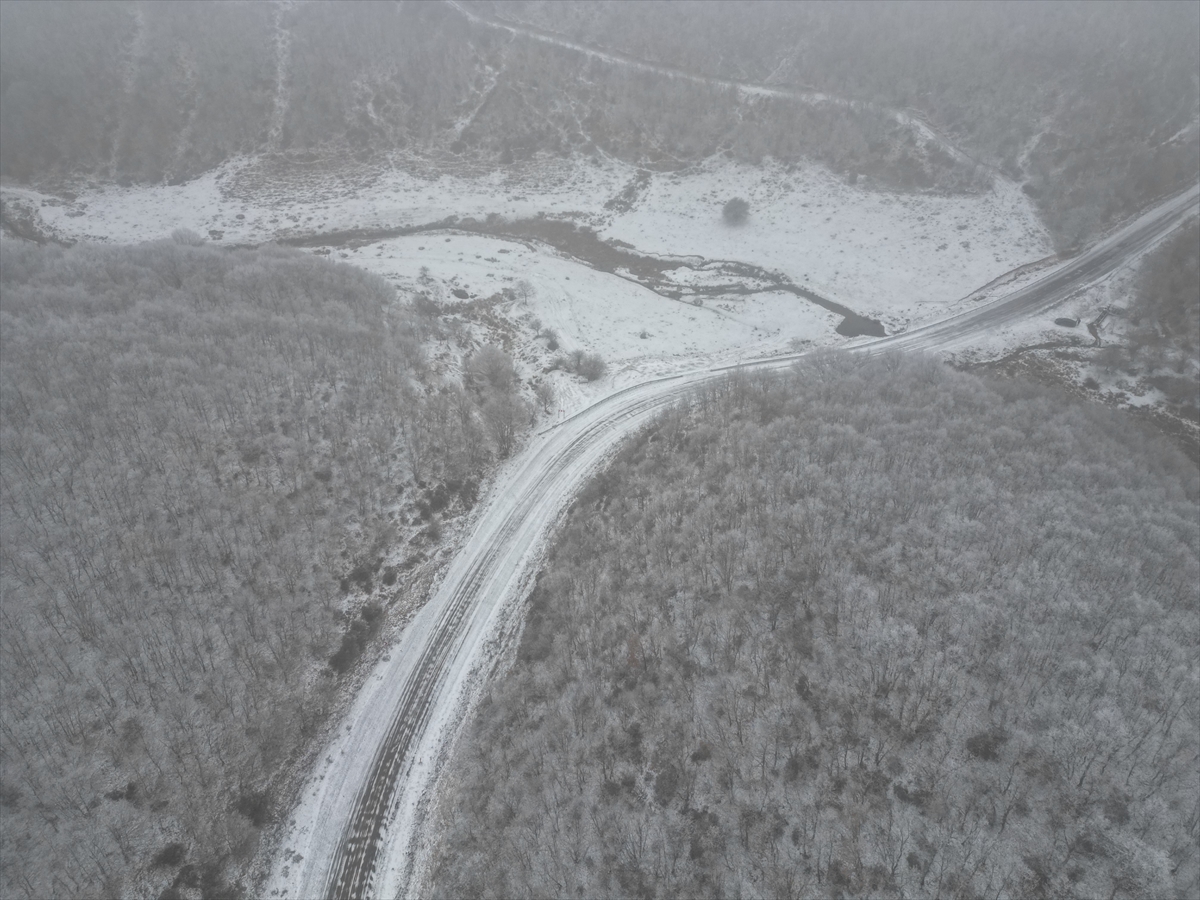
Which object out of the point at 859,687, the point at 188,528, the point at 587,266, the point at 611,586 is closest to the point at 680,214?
the point at 587,266

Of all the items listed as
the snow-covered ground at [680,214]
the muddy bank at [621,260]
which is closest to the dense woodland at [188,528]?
the muddy bank at [621,260]

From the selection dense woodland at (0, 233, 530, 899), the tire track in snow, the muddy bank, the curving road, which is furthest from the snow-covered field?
dense woodland at (0, 233, 530, 899)

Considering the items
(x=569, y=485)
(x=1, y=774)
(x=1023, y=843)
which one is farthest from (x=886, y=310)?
(x=1, y=774)

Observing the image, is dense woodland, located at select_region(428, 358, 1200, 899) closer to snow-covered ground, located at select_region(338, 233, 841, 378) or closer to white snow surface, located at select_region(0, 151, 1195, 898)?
white snow surface, located at select_region(0, 151, 1195, 898)

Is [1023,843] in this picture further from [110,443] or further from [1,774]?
[110,443]

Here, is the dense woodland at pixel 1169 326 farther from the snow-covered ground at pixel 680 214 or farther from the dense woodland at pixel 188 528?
the dense woodland at pixel 188 528

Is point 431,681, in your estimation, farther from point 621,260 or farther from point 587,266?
point 621,260
